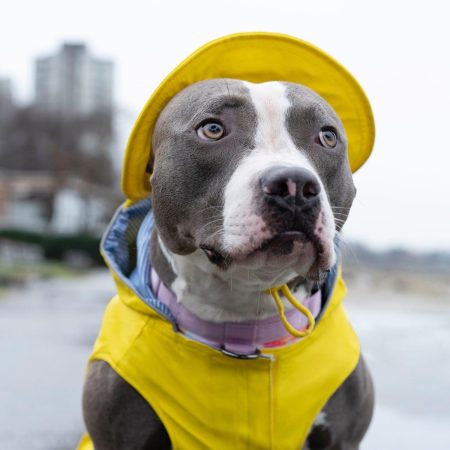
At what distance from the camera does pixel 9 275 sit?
8859 mm

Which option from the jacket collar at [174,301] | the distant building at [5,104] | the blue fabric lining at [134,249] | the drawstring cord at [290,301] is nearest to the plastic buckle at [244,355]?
the jacket collar at [174,301]

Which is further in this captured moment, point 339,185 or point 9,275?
point 9,275

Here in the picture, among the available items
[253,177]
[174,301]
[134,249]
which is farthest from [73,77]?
[253,177]

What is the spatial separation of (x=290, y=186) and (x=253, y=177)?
0.11m

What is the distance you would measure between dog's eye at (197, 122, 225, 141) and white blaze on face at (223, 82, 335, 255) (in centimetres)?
11

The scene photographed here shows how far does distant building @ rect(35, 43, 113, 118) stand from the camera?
7450cm

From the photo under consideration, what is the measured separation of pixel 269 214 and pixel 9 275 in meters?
7.93

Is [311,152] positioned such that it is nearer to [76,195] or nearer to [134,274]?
[134,274]

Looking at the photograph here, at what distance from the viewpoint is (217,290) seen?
1920 millimetres

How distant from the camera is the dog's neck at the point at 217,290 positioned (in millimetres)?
1855

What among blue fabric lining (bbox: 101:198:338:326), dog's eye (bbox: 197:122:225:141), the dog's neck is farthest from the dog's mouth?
blue fabric lining (bbox: 101:198:338:326)

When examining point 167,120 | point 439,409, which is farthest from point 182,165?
point 439,409

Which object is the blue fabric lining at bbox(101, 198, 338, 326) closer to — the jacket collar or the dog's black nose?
the jacket collar

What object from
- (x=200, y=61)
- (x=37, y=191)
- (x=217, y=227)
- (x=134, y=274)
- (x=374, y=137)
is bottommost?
(x=37, y=191)
